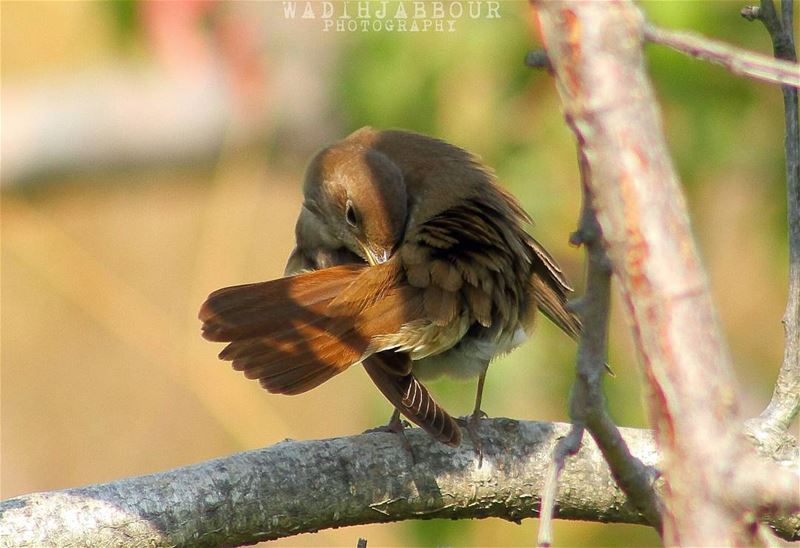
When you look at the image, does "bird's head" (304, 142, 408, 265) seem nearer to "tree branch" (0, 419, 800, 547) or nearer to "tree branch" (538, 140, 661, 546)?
"tree branch" (0, 419, 800, 547)

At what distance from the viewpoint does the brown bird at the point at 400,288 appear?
222cm

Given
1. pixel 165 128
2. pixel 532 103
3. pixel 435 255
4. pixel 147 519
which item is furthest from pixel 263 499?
pixel 165 128

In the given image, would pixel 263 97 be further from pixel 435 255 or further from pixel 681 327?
pixel 681 327

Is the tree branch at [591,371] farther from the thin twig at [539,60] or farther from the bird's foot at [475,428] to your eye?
the bird's foot at [475,428]

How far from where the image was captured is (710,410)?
3.00ft

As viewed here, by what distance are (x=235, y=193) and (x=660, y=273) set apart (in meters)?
4.83

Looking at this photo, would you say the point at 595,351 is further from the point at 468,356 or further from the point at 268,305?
the point at 468,356

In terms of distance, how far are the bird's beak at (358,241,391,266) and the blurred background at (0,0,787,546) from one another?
361mm

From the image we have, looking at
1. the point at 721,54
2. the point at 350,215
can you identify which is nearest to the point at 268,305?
the point at 350,215

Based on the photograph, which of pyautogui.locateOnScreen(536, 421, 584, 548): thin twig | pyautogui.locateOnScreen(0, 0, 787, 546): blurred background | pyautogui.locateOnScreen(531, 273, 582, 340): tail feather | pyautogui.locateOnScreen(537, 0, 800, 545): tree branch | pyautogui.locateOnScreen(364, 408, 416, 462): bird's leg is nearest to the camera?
pyautogui.locateOnScreen(537, 0, 800, 545): tree branch

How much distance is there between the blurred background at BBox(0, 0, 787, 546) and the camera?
314cm

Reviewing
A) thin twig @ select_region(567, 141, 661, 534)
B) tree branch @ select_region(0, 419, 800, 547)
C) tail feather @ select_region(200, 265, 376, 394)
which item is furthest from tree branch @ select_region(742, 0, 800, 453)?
tail feather @ select_region(200, 265, 376, 394)

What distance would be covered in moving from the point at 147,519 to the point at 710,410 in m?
1.34

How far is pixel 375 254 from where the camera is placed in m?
3.02
